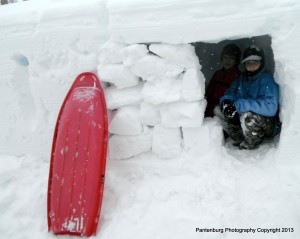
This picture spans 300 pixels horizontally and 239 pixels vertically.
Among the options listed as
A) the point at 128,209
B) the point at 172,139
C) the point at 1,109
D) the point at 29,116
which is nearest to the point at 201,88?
the point at 172,139

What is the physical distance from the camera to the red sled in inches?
98.3

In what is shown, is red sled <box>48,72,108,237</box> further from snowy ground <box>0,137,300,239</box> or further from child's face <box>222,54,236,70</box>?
child's face <box>222,54,236,70</box>

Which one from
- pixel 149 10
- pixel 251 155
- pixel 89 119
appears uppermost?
pixel 149 10

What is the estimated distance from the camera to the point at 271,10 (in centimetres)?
239

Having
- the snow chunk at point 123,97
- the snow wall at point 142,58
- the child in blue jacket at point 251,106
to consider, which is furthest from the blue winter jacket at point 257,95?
the snow chunk at point 123,97

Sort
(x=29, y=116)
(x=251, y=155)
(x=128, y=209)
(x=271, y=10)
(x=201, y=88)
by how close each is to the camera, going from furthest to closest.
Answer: (x=29, y=116) → (x=251, y=155) → (x=201, y=88) → (x=128, y=209) → (x=271, y=10)

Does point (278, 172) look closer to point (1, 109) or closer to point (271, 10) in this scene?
point (271, 10)

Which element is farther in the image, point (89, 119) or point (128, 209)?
point (89, 119)

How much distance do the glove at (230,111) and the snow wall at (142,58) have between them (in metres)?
0.29

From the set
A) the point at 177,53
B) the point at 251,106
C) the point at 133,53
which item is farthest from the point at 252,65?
the point at 133,53

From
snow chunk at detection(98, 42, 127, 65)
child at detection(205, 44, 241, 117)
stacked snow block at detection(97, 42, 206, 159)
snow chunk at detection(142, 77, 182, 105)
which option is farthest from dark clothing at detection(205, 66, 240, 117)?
snow chunk at detection(98, 42, 127, 65)

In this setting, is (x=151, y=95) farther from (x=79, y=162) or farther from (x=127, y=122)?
(x=79, y=162)

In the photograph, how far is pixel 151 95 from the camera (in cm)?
272

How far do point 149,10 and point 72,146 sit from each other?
1.41 meters
